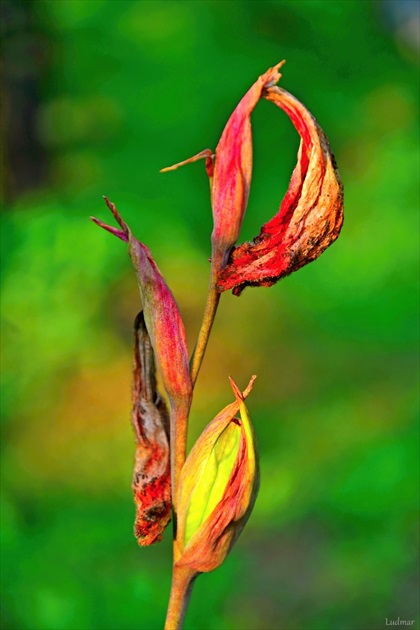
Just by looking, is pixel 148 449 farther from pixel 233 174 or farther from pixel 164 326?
pixel 233 174

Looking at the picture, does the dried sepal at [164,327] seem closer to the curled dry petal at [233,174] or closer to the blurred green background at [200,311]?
the curled dry petal at [233,174]

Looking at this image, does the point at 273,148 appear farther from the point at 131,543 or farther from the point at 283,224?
the point at 283,224

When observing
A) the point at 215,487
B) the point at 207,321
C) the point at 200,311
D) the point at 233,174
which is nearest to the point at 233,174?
the point at 233,174

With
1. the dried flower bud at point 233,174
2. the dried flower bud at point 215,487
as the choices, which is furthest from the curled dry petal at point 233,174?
the dried flower bud at point 215,487

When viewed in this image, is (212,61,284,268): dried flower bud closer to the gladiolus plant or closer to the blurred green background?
the gladiolus plant

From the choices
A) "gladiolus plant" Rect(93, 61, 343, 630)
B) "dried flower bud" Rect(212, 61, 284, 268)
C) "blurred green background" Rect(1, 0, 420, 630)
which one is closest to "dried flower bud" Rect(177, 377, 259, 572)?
"gladiolus plant" Rect(93, 61, 343, 630)

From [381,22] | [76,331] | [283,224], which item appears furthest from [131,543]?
[381,22]
